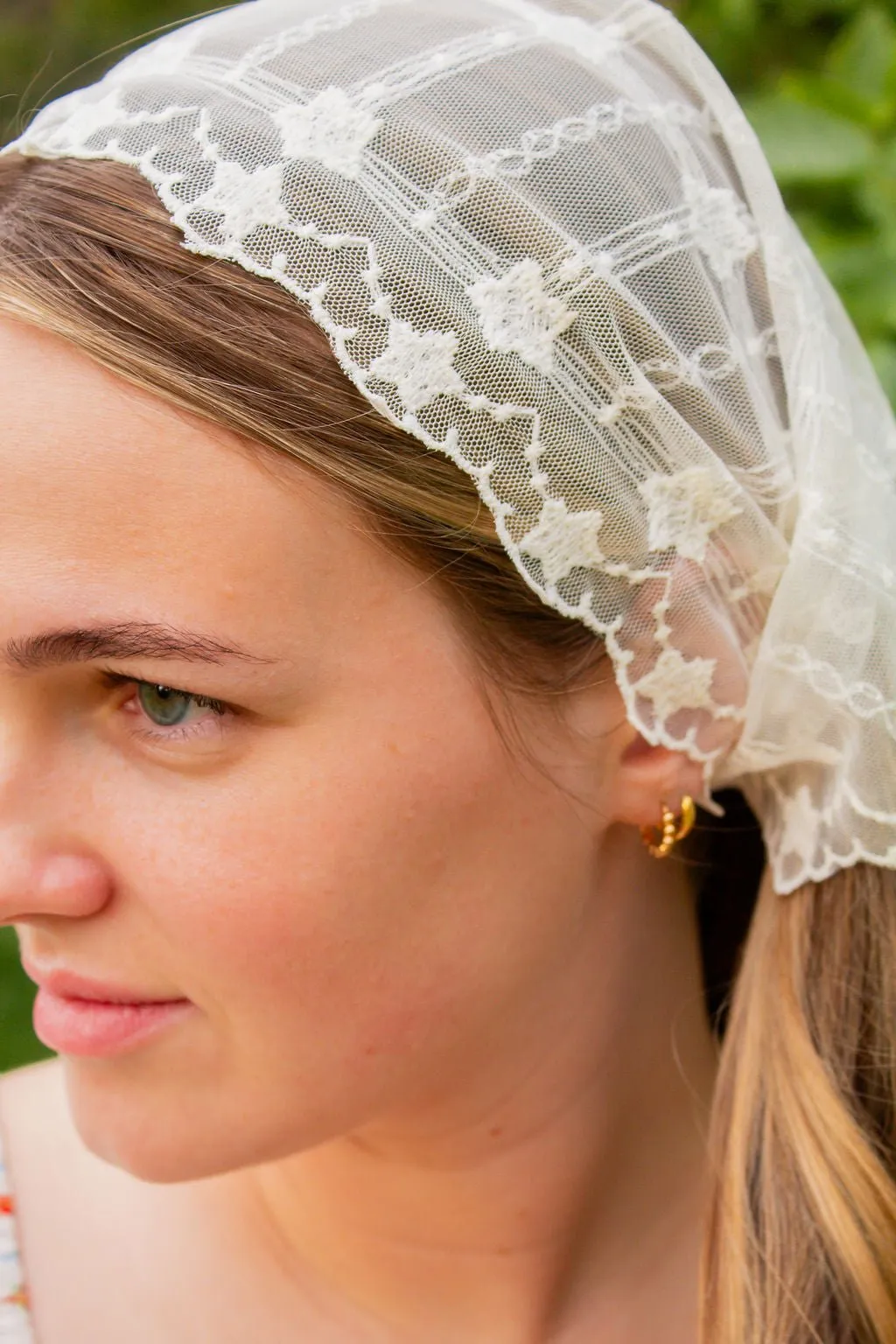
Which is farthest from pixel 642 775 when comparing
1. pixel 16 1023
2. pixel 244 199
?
pixel 16 1023

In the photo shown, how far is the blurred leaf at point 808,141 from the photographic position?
2.63 meters

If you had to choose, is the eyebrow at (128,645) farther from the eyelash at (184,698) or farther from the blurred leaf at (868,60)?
the blurred leaf at (868,60)

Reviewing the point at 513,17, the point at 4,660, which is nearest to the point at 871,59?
the point at 513,17

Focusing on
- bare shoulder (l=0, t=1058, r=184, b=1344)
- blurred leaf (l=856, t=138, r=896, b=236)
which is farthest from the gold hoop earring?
blurred leaf (l=856, t=138, r=896, b=236)

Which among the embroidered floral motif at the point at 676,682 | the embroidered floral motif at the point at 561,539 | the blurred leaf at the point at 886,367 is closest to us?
the embroidered floral motif at the point at 561,539

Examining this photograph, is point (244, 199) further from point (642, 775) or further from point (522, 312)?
point (642, 775)

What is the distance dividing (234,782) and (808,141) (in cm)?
177

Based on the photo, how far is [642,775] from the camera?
1856mm

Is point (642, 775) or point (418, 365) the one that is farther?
point (642, 775)

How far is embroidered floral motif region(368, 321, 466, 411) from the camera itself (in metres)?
1.57

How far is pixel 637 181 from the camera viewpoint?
1.69 metres

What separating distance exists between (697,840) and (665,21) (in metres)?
1.21

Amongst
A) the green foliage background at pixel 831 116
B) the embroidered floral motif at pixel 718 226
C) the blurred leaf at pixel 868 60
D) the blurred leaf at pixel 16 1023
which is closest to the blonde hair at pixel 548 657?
the embroidered floral motif at pixel 718 226

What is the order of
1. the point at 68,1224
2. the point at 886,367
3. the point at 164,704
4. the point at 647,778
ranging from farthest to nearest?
the point at 886,367 → the point at 68,1224 → the point at 647,778 → the point at 164,704
